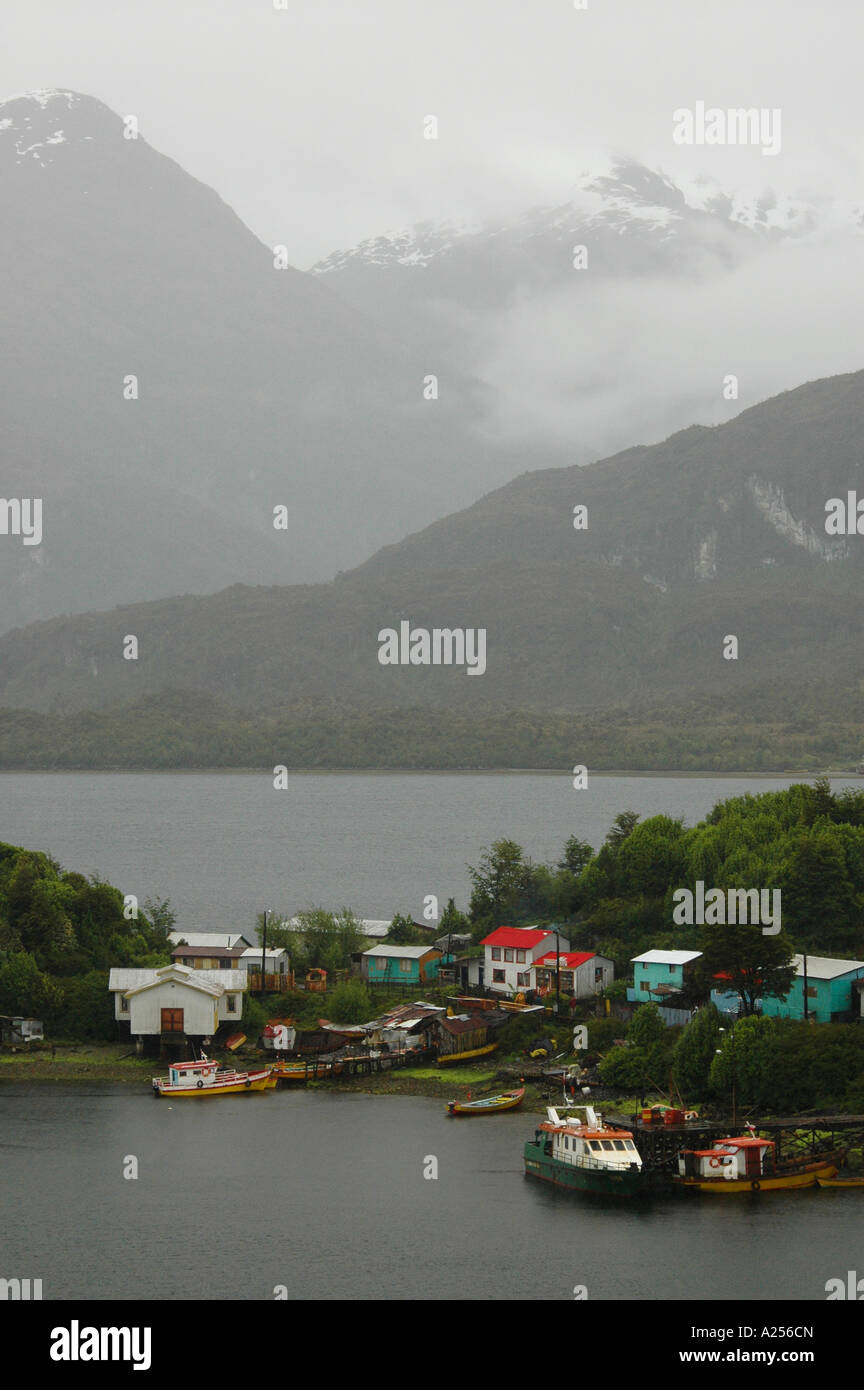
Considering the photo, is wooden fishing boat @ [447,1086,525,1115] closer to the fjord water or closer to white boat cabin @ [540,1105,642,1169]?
the fjord water

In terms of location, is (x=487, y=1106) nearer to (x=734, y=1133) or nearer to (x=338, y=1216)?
(x=734, y=1133)

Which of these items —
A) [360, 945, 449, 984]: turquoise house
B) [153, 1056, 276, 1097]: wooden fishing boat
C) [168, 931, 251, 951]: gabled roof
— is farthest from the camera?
[360, 945, 449, 984]: turquoise house

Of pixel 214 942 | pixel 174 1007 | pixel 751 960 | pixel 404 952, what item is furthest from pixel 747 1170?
pixel 214 942

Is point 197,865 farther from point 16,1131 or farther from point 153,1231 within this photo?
point 153,1231

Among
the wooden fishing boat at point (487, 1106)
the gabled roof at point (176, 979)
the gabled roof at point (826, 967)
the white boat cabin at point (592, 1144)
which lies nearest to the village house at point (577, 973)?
the gabled roof at point (826, 967)

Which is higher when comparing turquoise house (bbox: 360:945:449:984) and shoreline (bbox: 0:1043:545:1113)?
turquoise house (bbox: 360:945:449:984)

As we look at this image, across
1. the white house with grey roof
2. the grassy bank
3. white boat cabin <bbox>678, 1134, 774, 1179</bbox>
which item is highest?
the white house with grey roof

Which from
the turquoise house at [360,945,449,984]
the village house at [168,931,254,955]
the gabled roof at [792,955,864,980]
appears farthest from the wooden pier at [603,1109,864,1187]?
the village house at [168,931,254,955]

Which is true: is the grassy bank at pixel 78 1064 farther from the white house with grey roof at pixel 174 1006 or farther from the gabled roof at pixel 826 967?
the gabled roof at pixel 826 967
